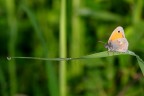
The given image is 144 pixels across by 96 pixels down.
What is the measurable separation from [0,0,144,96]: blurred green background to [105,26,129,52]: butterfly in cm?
42

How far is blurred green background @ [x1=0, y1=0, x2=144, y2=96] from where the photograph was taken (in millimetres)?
2057

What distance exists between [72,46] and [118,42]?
973 millimetres

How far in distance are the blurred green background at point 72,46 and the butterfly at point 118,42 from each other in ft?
1.37

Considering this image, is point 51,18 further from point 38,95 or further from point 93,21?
point 38,95

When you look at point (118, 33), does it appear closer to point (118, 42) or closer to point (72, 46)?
point (118, 42)

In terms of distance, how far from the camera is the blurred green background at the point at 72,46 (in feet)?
6.75

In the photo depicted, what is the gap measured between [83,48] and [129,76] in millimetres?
496

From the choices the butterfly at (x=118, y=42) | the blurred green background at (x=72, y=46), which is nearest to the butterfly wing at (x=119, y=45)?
the butterfly at (x=118, y=42)

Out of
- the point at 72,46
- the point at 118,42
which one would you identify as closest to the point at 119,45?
the point at 118,42

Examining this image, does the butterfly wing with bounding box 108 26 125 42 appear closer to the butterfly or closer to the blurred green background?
the butterfly

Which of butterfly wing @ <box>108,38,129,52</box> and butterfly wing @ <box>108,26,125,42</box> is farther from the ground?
butterfly wing @ <box>108,26,125,42</box>

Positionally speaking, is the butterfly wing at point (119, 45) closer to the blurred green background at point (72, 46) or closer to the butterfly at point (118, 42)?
the butterfly at point (118, 42)

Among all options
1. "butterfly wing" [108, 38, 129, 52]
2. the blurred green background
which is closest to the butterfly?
"butterfly wing" [108, 38, 129, 52]

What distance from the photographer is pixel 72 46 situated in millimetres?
2418
